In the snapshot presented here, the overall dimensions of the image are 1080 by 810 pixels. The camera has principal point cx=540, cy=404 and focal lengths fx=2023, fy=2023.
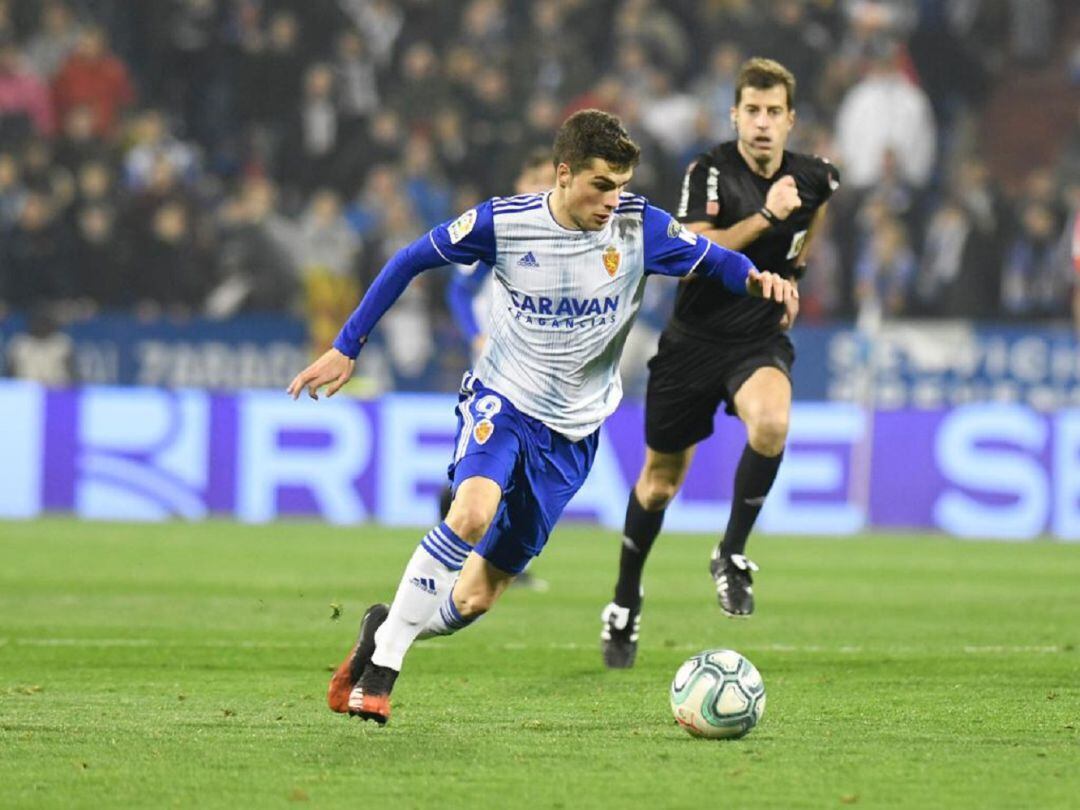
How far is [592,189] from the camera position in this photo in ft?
21.1

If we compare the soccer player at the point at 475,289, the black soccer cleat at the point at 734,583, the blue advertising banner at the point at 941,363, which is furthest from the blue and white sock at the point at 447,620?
the blue advertising banner at the point at 941,363

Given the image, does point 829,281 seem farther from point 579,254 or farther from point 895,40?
point 579,254

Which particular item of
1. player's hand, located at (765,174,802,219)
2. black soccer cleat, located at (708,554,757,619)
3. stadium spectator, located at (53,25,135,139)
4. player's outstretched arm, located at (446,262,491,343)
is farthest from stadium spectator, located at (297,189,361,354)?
player's hand, located at (765,174,802,219)

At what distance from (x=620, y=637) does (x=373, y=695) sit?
90.3 inches

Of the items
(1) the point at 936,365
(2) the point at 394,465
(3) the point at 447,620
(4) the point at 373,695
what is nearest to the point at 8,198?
(2) the point at 394,465

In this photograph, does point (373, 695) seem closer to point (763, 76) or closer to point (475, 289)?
point (763, 76)

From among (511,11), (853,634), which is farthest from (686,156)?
(853,634)

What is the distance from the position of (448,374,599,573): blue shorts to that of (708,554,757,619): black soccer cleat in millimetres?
1120

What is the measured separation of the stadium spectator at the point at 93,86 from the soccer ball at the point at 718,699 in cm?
1445

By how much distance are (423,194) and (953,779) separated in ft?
45.2

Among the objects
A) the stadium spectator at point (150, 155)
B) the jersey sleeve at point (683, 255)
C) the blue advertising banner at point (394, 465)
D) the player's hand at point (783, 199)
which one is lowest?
the blue advertising banner at point (394, 465)

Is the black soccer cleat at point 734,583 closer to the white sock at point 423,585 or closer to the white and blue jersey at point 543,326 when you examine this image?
the white and blue jersey at point 543,326

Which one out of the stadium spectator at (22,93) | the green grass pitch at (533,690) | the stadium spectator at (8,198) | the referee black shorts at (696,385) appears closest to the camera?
the green grass pitch at (533,690)

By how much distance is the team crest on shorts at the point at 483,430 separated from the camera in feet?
21.2
